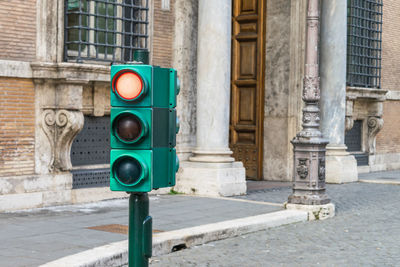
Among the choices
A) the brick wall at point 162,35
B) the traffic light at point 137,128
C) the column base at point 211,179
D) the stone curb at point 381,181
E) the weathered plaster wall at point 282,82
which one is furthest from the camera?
the stone curb at point 381,181

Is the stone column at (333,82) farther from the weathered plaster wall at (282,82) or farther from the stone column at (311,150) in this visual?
the stone column at (311,150)

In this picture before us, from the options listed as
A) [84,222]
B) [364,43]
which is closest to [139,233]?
[84,222]

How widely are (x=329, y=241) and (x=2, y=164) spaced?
454cm

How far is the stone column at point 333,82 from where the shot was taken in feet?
49.8

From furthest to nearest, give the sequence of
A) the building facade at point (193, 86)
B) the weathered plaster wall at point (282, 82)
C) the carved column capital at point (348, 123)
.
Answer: the carved column capital at point (348, 123)
the weathered plaster wall at point (282, 82)
the building facade at point (193, 86)

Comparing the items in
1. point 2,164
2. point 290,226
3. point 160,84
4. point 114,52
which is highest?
point 114,52

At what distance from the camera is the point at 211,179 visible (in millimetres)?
11852

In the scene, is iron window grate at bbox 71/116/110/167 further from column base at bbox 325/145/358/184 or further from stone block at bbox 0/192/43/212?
column base at bbox 325/145/358/184

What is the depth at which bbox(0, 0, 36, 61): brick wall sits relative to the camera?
9793 millimetres

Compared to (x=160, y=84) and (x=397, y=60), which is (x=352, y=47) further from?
(x=160, y=84)

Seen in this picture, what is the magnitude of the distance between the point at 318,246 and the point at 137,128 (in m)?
4.79

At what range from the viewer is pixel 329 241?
8.25 meters

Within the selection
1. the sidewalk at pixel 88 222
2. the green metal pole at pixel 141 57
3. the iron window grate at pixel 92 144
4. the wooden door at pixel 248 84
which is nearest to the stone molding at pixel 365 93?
the wooden door at pixel 248 84

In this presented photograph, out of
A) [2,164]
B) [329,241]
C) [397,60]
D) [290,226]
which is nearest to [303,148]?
[290,226]
